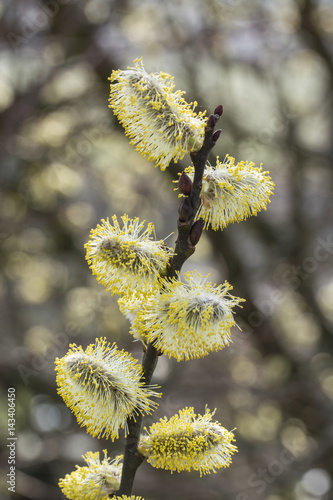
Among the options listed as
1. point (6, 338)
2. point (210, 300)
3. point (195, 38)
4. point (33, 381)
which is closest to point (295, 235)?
point (195, 38)

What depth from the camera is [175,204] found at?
5305 millimetres

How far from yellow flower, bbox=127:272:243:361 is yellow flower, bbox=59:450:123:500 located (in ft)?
0.90

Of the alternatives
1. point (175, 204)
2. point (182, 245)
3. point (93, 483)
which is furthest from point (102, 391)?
point (175, 204)

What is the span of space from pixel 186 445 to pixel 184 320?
0.25 meters

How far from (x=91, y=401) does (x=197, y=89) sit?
4.15 metres

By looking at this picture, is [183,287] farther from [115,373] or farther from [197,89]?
[197,89]

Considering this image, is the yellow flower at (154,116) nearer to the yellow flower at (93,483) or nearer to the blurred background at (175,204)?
the yellow flower at (93,483)

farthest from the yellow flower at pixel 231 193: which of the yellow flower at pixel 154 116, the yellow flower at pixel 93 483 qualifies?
the yellow flower at pixel 93 483

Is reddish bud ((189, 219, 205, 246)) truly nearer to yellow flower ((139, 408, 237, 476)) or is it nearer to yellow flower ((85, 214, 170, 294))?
yellow flower ((85, 214, 170, 294))

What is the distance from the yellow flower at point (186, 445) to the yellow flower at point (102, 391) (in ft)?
0.21

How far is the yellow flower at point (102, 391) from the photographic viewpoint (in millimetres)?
949

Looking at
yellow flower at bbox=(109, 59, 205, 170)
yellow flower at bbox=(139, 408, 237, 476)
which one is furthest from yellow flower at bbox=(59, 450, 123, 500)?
yellow flower at bbox=(109, 59, 205, 170)

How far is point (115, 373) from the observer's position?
97cm

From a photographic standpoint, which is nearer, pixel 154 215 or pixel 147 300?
pixel 147 300
